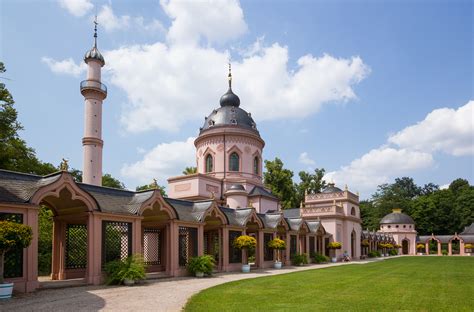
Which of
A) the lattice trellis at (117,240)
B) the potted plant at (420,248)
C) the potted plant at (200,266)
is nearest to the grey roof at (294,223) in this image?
the potted plant at (200,266)

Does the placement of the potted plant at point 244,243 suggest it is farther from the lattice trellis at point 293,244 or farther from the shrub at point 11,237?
the shrub at point 11,237

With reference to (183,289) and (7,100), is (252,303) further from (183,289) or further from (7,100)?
(7,100)

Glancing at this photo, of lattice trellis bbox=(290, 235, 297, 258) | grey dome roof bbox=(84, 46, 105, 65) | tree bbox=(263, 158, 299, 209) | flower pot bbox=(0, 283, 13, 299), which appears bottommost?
lattice trellis bbox=(290, 235, 297, 258)

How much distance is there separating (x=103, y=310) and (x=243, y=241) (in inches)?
583

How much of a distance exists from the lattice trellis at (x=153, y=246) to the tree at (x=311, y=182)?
4881cm

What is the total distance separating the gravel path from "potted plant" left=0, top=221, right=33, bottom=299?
0.41m

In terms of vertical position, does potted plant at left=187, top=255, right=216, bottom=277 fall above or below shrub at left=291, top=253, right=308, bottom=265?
above

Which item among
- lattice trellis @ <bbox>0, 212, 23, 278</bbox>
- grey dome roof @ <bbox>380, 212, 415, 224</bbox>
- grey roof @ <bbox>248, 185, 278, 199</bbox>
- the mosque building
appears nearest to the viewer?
lattice trellis @ <bbox>0, 212, 23, 278</bbox>

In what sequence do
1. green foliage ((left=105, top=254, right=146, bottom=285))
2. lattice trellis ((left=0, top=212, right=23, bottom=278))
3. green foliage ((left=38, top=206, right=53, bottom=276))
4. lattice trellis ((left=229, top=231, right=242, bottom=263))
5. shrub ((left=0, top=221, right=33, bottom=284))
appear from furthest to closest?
lattice trellis ((left=229, top=231, right=242, bottom=263)) → green foliage ((left=38, top=206, right=53, bottom=276)) → green foliage ((left=105, top=254, right=146, bottom=285)) → lattice trellis ((left=0, top=212, right=23, bottom=278)) → shrub ((left=0, top=221, right=33, bottom=284))

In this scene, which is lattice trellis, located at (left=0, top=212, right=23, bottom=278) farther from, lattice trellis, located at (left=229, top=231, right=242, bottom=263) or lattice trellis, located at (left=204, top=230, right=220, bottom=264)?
lattice trellis, located at (left=204, top=230, right=220, bottom=264)

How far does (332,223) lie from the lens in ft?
142

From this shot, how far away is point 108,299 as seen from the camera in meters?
13.1

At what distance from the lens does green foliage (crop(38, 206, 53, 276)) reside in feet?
72.8

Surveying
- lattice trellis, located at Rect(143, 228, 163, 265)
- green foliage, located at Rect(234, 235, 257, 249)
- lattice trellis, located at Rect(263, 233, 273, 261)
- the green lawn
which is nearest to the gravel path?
the green lawn
